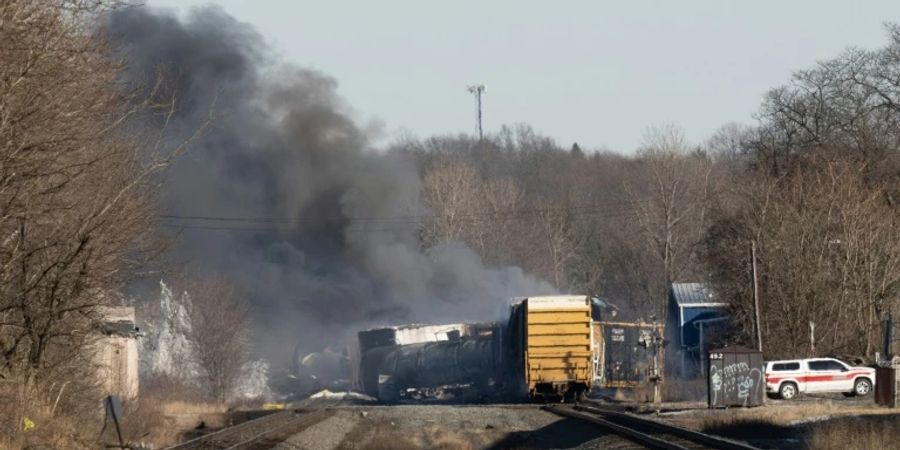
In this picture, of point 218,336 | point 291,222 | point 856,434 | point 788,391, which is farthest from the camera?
point 291,222

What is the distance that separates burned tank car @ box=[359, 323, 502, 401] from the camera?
55.6m

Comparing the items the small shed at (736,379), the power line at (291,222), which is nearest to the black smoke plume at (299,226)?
the power line at (291,222)

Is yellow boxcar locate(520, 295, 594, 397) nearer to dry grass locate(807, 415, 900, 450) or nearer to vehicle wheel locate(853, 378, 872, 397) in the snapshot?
vehicle wheel locate(853, 378, 872, 397)

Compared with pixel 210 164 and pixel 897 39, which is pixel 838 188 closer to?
pixel 897 39

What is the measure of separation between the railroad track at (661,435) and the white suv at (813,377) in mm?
12273

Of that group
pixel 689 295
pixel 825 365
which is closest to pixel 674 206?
pixel 689 295

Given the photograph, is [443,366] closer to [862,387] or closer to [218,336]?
[862,387]

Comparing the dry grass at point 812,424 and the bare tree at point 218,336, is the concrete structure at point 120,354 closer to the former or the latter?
the bare tree at point 218,336

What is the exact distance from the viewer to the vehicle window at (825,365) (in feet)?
154

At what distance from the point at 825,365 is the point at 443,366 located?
634 inches

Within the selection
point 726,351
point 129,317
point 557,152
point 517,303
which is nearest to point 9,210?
point 726,351

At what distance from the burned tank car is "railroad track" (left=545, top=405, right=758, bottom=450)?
63.0ft

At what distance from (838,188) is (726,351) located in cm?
2215

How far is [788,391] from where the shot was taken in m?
46.8
